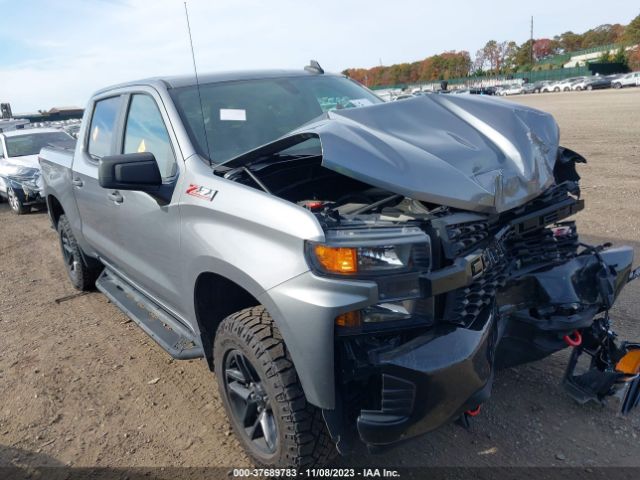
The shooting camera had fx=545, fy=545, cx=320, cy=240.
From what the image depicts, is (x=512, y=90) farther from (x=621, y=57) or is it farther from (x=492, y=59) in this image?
(x=492, y=59)

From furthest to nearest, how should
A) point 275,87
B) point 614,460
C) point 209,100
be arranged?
point 275,87 < point 209,100 < point 614,460

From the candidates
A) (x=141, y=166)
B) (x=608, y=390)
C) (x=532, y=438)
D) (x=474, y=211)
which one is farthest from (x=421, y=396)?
(x=141, y=166)

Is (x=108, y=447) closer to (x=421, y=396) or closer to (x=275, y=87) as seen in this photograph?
(x=421, y=396)

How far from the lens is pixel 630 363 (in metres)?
2.82

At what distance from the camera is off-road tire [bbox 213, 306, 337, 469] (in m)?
2.36

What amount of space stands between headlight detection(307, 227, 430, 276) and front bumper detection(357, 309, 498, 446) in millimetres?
315

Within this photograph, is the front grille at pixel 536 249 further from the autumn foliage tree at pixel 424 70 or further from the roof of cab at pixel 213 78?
the autumn foliage tree at pixel 424 70

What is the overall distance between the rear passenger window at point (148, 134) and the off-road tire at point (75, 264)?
6.45ft

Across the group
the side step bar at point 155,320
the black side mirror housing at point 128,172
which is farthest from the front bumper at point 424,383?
the black side mirror housing at point 128,172

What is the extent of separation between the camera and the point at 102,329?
4695 mm

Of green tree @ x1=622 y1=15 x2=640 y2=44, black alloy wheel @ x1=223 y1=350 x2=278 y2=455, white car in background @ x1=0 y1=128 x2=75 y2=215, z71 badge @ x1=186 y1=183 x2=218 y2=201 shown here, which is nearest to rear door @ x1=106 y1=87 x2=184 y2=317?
z71 badge @ x1=186 y1=183 x2=218 y2=201

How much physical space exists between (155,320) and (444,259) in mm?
2184

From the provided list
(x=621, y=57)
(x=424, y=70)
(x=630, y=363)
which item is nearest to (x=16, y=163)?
(x=630, y=363)

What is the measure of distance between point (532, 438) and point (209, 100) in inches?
106
